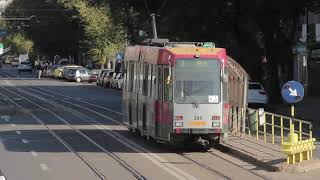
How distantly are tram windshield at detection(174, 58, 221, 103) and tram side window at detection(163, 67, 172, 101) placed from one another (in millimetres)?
186

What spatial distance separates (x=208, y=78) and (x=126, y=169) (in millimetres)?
4720

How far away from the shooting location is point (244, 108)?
23.0 meters

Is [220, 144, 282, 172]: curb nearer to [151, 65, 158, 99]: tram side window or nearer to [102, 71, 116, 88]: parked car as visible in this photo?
[151, 65, 158, 99]: tram side window

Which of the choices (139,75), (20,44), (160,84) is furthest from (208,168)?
(20,44)

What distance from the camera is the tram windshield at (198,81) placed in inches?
755

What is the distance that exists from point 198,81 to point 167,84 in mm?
863

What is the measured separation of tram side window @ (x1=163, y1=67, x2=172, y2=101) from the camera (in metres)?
19.2

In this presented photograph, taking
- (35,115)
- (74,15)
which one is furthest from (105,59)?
(35,115)

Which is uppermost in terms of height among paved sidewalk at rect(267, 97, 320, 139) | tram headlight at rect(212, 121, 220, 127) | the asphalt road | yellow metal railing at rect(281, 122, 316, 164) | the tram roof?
Answer: the tram roof

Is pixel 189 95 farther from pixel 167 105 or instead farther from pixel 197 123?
pixel 197 123

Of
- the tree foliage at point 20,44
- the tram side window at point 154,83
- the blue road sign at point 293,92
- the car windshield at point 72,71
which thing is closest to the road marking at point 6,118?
the tram side window at point 154,83

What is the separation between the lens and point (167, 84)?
19.3 m

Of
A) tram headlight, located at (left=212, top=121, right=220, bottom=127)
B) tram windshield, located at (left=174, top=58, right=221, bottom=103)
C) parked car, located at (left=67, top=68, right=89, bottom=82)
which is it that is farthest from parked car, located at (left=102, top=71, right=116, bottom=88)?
tram headlight, located at (left=212, top=121, right=220, bottom=127)

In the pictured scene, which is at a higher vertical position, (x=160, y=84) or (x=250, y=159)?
(x=160, y=84)
